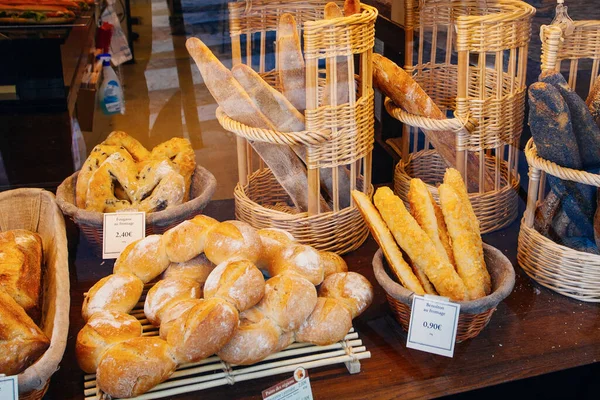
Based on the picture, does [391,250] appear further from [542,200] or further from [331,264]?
[542,200]

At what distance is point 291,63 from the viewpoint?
1.66 m

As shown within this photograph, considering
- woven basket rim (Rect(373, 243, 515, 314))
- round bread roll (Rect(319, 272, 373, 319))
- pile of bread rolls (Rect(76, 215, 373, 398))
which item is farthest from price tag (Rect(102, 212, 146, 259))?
woven basket rim (Rect(373, 243, 515, 314))

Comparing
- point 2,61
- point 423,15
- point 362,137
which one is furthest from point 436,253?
point 2,61

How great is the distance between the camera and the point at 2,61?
1.70 m

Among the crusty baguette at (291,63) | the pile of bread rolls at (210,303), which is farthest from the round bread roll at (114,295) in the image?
the crusty baguette at (291,63)

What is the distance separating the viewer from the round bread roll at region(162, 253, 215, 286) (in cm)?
138

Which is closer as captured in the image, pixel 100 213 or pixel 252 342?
pixel 252 342

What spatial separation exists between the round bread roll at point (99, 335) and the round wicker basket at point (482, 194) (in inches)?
36.9

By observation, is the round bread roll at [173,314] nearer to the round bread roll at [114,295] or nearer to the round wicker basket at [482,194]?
the round bread roll at [114,295]

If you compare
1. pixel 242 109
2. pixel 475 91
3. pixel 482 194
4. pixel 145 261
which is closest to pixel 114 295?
pixel 145 261

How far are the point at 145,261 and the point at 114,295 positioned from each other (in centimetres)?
11

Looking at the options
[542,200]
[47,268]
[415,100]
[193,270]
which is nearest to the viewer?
[193,270]

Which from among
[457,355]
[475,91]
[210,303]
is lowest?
[457,355]

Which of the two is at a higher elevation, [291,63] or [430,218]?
[291,63]
